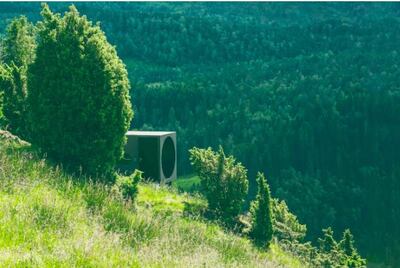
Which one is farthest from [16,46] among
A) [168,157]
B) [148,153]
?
[148,153]

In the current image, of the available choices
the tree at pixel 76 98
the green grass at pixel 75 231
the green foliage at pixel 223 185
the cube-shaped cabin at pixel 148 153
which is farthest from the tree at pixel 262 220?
the cube-shaped cabin at pixel 148 153

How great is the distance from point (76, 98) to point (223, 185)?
37.0ft

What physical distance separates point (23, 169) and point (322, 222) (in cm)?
14871

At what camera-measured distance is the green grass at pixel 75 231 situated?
11258mm

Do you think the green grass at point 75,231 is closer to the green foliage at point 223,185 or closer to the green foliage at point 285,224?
the green foliage at point 223,185

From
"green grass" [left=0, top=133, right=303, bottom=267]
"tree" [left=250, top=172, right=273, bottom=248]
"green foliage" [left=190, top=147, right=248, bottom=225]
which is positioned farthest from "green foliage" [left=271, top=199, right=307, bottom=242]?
"green grass" [left=0, top=133, right=303, bottom=267]

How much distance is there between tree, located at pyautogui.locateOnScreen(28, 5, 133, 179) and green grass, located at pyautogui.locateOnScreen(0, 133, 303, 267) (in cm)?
364

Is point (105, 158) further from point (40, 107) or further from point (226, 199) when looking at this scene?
point (226, 199)

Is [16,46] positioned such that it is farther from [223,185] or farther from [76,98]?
[76,98]

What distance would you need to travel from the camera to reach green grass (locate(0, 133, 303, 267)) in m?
11.3

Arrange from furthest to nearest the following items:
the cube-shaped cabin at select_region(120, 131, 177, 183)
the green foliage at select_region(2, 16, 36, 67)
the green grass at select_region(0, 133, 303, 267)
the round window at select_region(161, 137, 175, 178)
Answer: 1. the green foliage at select_region(2, 16, 36, 67)
2. the round window at select_region(161, 137, 175, 178)
3. the cube-shaped cabin at select_region(120, 131, 177, 183)
4. the green grass at select_region(0, 133, 303, 267)

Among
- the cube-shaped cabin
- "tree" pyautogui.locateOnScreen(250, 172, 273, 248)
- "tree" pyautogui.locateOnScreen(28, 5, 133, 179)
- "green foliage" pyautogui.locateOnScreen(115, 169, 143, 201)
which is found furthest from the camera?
the cube-shaped cabin

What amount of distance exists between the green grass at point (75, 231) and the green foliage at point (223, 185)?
9797 mm

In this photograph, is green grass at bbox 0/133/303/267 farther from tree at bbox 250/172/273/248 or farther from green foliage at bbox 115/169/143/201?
tree at bbox 250/172/273/248
